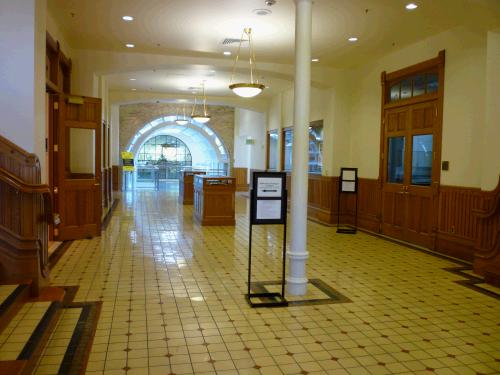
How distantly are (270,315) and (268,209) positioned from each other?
110 cm

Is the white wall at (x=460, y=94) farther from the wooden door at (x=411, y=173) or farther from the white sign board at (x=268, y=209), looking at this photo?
the white sign board at (x=268, y=209)

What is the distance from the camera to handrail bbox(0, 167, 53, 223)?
4191mm

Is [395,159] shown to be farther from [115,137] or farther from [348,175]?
[115,137]

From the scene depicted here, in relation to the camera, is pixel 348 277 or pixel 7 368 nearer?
pixel 7 368

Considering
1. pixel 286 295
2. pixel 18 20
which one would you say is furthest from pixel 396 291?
pixel 18 20

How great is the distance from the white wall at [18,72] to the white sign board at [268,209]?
2.47 m

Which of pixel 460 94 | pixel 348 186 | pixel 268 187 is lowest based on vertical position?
pixel 348 186

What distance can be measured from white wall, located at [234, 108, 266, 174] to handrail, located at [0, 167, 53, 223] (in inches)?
471

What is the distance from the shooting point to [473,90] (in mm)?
6527

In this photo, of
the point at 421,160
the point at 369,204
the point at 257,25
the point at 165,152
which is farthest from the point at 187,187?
the point at 165,152

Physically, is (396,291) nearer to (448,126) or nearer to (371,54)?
(448,126)

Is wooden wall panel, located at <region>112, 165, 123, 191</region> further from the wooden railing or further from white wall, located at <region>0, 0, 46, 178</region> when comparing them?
the wooden railing

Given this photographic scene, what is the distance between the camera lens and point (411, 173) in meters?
7.99

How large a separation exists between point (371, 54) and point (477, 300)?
552 cm
